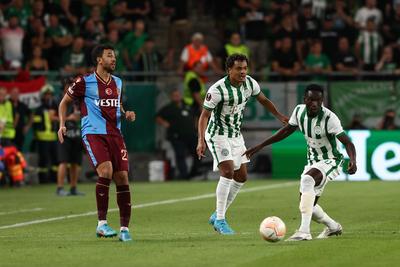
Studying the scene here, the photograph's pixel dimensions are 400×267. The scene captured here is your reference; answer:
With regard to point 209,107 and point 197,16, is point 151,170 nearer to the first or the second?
point 197,16

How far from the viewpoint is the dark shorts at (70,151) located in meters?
21.4

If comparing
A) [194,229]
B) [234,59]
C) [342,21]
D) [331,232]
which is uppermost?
[234,59]

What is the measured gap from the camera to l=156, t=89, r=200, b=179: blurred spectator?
2730 centimetres

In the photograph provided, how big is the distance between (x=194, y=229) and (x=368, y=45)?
14448 millimetres

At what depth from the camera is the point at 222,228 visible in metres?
13.9

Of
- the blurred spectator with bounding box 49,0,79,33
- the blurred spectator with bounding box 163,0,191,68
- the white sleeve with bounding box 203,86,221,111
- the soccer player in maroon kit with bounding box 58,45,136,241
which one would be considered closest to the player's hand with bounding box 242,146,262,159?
the white sleeve with bounding box 203,86,221,111

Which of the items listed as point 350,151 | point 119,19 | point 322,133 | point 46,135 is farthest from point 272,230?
point 119,19

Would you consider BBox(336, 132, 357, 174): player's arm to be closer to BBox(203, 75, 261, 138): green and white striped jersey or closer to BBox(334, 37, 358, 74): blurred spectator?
BBox(203, 75, 261, 138): green and white striped jersey

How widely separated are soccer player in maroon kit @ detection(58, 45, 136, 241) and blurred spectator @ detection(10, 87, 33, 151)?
12.8m

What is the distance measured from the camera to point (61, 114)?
13523 millimetres

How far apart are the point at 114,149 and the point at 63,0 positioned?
1532 centimetres

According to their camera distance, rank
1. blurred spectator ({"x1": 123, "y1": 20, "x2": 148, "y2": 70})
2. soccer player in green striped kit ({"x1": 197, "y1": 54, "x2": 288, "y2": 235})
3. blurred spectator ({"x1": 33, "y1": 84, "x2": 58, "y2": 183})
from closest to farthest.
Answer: soccer player in green striped kit ({"x1": 197, "y1": 54, "x2": 288, "y2": 235})
blurred spectator ({"x1": 33, "y1": 84, "x2": 58, "y2": 183})
blurred spectator ({"x1": 123, "y1": 20, "x2": 148, "y2": 70})

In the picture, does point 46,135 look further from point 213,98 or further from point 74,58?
point 213,98

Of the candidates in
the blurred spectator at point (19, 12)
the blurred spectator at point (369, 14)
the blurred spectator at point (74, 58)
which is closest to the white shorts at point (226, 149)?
the blurred spectator at point (74, 58)
